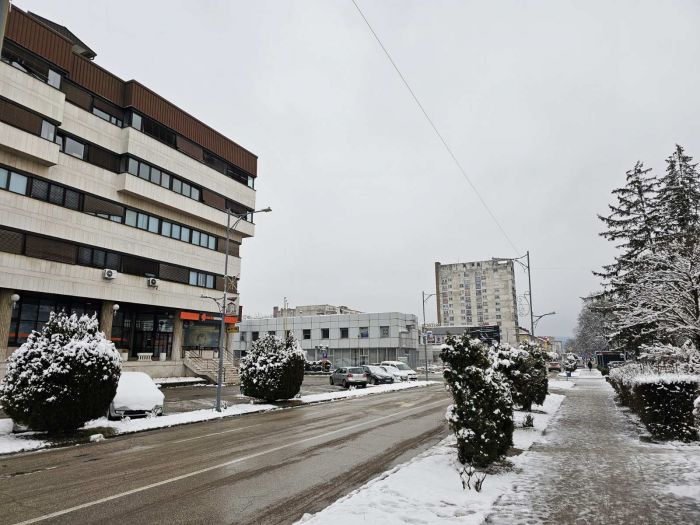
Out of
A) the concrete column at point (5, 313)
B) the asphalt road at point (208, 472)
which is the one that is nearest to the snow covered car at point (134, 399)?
the asphalt road at point (208, 472)

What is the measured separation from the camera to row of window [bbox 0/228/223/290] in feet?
84.6

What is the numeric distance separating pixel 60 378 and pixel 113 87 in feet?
92.2

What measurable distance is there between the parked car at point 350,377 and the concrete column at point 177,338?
522 inches

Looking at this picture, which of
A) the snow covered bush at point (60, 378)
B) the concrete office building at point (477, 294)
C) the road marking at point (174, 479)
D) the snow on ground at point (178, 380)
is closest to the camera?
the road marking at point (174, 479)

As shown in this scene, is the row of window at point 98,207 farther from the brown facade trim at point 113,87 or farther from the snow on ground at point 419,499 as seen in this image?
the snow on ground at point 419,499

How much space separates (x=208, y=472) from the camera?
8750 mm

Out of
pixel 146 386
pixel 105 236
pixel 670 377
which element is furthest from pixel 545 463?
pixel 105 236

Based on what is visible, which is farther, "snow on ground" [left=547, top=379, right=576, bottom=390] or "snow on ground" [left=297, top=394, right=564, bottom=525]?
"snow on ground" [left=547, top=379, right=576, bottom=390]

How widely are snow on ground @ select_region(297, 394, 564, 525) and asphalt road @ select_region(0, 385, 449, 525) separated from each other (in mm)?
579

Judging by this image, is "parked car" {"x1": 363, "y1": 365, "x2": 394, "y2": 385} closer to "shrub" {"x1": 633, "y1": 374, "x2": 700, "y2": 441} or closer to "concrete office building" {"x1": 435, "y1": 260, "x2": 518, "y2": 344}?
"shrub" {"x1": 633, "y1": 374, "x2": 700, "y2": 441}

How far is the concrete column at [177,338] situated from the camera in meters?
36.6

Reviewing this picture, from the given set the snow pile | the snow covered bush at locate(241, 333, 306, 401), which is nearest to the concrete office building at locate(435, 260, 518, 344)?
the snow covered bush at locate(241, 333, 306, 401)

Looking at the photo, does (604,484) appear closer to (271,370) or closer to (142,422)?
(142,422)

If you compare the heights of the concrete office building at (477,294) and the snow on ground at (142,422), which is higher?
the concrete office building at (477,294)
